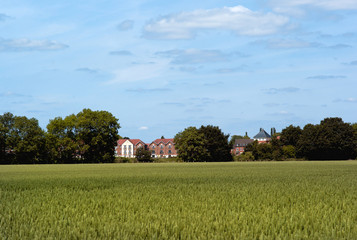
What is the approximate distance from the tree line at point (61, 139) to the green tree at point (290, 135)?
2390 inches

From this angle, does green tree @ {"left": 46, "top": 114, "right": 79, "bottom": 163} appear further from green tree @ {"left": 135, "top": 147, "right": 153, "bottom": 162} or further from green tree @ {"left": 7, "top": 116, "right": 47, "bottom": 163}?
green tree @ {"left": 135, "top": 147, "right": 153, "bottom": 162}

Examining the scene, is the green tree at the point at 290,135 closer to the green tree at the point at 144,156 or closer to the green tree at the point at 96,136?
the green tree at the point at 144,156

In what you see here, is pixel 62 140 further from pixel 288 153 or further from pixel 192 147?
pixel 288 153

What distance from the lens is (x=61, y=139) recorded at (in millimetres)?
104375

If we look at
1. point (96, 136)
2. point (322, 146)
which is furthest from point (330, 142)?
point (96, 136)

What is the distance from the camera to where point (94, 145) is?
Answer: 10531 cm

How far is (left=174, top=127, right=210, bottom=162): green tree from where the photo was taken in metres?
116

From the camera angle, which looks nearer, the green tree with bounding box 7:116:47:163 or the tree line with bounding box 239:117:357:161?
the green tree with bounding box 7:116:47:163

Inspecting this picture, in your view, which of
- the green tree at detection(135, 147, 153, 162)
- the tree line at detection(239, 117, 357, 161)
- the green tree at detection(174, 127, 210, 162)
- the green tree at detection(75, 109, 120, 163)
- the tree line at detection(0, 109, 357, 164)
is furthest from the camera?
the green tree at detection(135, 147, 153, 162)

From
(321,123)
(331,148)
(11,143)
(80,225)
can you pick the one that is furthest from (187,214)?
(321,123)

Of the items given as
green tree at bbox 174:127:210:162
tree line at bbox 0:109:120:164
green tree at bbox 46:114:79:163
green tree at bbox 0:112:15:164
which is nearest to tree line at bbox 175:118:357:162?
green tree at bbox 174:127:210:162

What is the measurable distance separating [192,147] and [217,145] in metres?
10.0

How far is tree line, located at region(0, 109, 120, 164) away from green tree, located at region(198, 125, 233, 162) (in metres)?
28.1

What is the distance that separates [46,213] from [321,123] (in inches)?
4848
